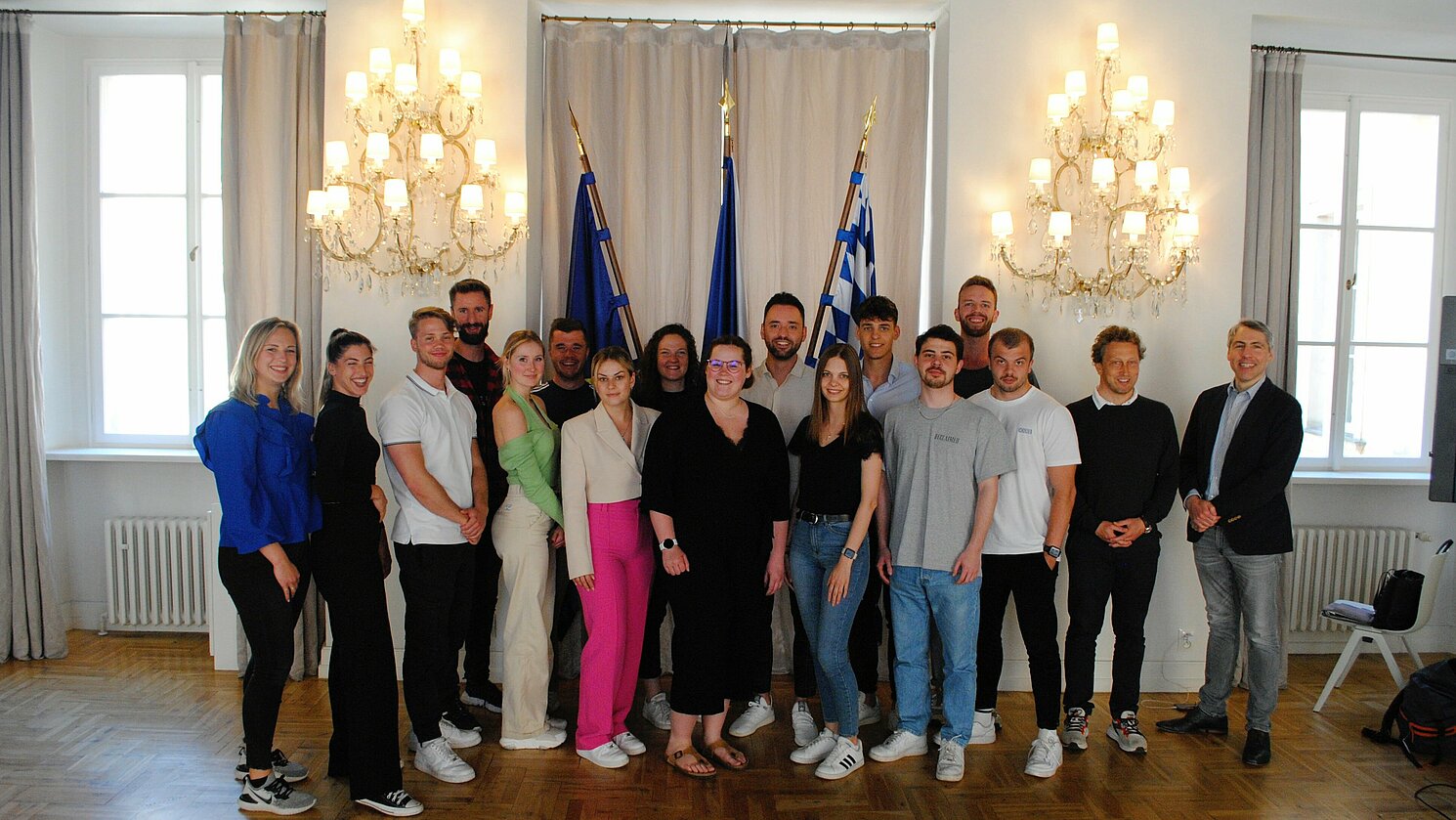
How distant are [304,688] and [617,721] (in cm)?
165

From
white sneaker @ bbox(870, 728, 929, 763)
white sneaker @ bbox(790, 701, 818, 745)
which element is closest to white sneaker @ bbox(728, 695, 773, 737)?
white sneaker @ bbox(790, 701, 818, 745)

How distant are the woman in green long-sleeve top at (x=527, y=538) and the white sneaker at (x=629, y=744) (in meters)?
0.24

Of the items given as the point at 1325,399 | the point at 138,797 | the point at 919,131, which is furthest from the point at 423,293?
the point at 1325,399

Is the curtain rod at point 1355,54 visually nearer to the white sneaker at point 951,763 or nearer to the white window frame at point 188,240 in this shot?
the white sneaker at point 951,763

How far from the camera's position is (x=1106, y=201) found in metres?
4.18

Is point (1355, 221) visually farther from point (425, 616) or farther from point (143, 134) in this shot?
point (143, 134)

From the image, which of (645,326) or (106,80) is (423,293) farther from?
(106,80)

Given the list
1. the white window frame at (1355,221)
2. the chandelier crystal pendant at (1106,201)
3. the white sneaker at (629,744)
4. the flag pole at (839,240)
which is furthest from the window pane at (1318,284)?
the white sneaker at (629,744)

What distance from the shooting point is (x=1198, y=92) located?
4227 millimetres

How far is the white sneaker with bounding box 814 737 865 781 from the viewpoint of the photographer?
3.27 metres

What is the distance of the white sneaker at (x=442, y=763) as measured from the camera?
323cm

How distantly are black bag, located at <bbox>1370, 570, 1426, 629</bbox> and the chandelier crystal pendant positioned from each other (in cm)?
151

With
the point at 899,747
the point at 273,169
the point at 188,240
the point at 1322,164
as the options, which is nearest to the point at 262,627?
the point at 899,747

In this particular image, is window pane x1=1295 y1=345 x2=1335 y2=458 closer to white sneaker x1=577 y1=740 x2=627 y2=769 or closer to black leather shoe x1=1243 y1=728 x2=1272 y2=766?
black leather shoe x1=1243 y1=728 x2=1272 y2=766
